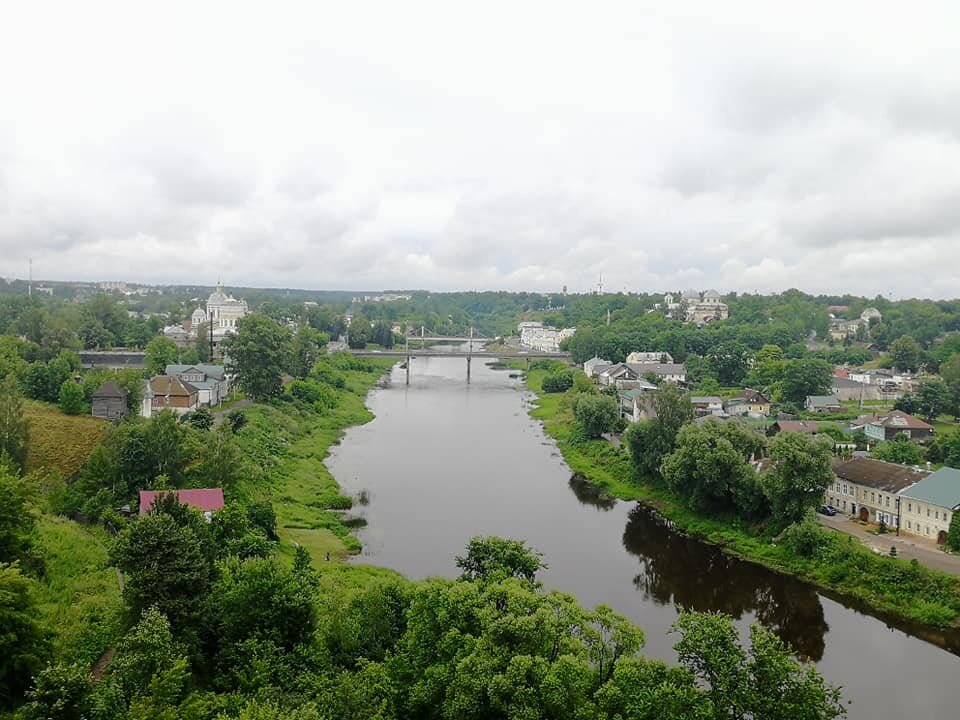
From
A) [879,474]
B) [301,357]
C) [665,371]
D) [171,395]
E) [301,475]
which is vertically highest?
[301,357]

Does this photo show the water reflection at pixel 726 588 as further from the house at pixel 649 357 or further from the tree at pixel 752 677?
the house at pixel 649 357

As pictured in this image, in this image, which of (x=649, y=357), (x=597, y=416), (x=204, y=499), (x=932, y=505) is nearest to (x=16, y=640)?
(x=204, y=499)

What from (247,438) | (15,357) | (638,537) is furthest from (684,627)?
(15,357)

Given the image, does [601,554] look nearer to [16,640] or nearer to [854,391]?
[16,640]

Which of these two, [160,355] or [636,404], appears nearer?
[636,404]

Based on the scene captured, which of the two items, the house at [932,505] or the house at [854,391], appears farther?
the house at [854,391]

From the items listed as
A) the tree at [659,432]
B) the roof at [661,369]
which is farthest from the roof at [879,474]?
the roof at [661,369]

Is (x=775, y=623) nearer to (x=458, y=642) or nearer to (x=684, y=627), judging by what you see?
(x=684, y=627)

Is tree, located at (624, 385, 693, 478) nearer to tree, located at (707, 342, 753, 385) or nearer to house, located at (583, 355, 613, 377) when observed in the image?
tree, located at (707, 342, 753, 385)

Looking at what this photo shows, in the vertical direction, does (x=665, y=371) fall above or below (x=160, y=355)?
below
